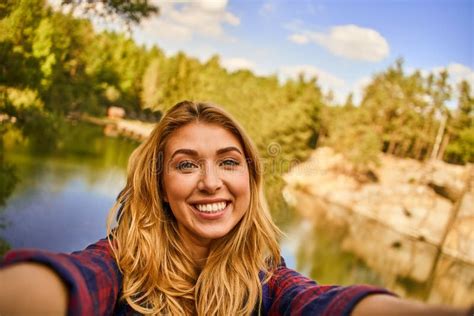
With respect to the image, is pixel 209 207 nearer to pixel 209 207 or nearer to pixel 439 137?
pixel 209 207

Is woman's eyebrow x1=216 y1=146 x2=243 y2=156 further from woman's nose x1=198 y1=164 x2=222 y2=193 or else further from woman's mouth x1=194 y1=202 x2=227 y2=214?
woman's mouth x1=194 y1=202 x2=227 y2=214

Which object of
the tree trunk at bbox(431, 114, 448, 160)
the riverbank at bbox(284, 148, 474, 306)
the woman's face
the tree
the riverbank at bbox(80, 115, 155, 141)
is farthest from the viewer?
the tree trunk at bbox(431, 114, 448, 160)

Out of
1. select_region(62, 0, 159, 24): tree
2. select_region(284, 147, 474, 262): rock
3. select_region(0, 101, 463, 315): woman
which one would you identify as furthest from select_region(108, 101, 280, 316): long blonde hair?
select_region(284, 147, 474, 262): rock

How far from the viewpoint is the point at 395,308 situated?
1.94 feet

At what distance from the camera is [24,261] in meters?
0.63

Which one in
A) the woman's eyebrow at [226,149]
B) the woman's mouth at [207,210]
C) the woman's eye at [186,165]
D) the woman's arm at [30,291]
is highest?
the woman's eyebrow at [226,149]

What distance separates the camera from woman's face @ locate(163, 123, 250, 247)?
1.20 metres

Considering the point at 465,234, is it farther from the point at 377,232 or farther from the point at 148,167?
the point at 148,167

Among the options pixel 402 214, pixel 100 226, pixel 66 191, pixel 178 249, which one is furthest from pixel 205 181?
pixel 402 214

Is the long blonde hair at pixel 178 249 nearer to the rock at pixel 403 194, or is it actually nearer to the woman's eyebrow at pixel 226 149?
the woman's eyebrow at pixel 226 149

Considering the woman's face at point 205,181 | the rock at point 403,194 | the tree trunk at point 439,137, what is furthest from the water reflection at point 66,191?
the tree trunk at point 439,137

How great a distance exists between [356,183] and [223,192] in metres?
23.6

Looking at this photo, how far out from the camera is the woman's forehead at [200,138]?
1.23 m

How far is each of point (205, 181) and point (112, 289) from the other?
41 centimetres
